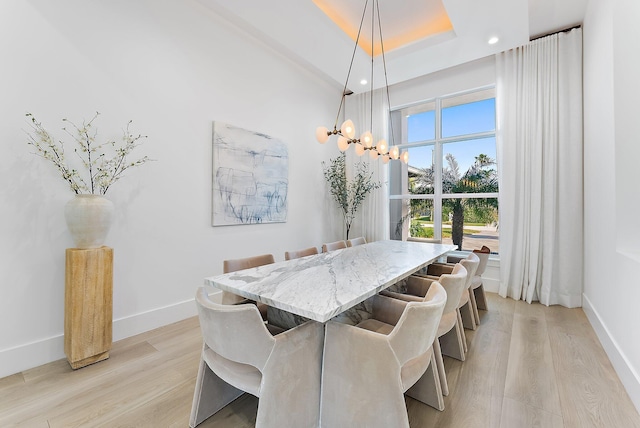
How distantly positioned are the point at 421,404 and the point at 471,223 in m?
3.40

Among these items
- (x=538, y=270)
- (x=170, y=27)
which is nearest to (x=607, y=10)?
(x=538, y=270)

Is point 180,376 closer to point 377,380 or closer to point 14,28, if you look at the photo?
Result: point 377,380

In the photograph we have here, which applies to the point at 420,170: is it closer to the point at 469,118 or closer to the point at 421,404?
the point at 469,118

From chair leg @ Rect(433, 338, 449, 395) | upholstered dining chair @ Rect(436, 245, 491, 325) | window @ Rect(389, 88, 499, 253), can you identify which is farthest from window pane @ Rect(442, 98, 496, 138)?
chair leg @ Rect(433, 338, 449, 395)

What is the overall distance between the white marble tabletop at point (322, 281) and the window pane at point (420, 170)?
2516 mm

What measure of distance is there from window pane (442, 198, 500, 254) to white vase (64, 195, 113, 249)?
14.7 ft

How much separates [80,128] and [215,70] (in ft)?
5.14

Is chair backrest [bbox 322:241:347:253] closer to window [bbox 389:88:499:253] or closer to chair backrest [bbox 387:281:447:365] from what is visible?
chair backrest [bbox 387:281:447:365]

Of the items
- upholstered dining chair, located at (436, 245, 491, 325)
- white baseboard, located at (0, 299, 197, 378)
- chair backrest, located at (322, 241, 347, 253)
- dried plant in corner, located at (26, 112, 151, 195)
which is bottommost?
white baseboard, located at (0, 299, 197, 378)

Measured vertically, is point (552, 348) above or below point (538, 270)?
below

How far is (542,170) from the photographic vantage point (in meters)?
3.63

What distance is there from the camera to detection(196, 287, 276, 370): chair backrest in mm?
1194

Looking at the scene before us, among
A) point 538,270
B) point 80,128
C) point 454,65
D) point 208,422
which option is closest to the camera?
point 208,422

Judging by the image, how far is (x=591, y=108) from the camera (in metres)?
3.00
